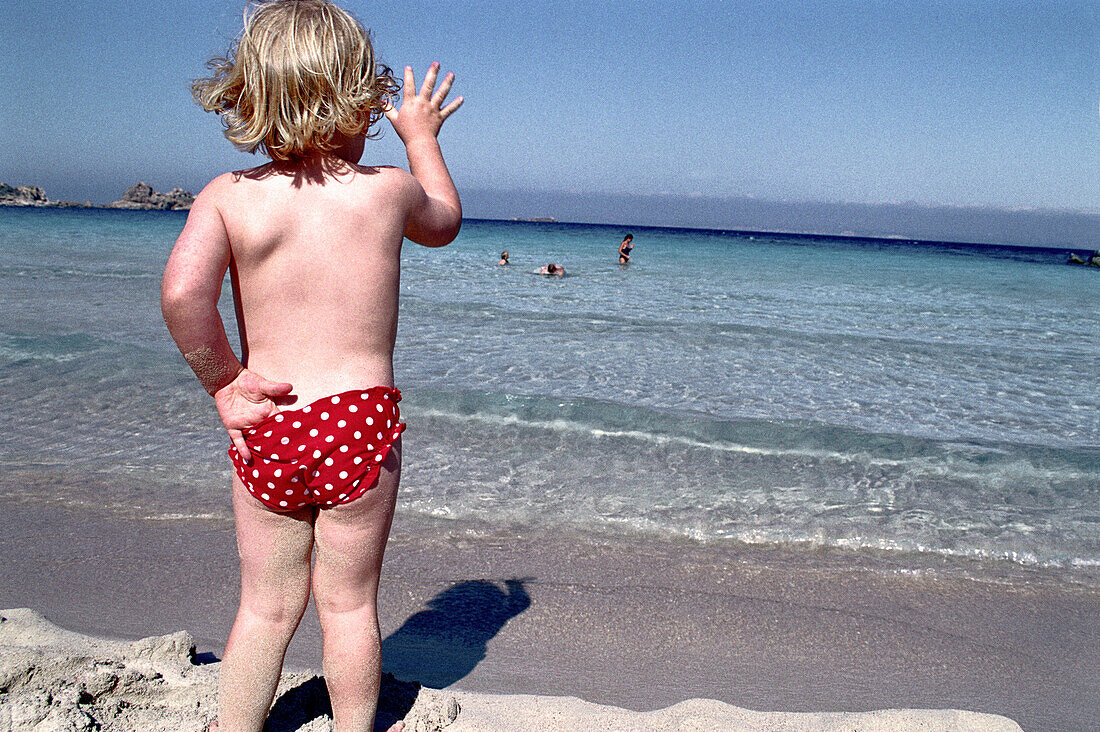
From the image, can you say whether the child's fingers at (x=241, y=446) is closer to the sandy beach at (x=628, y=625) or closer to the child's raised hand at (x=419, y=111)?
the child's raised hand at (x=419, y=111)

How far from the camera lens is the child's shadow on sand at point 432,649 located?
2143 millimetres

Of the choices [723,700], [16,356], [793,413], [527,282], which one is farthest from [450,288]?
[723,700]

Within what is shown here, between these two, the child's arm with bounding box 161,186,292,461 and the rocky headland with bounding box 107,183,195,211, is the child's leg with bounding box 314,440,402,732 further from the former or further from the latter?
the rocky headland with bounding box 107,183,195,211

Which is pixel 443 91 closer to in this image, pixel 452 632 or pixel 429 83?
pixel 429 83

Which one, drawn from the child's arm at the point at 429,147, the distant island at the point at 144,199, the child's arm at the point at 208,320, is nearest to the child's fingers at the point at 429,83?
the child's arm at the point at 429,147

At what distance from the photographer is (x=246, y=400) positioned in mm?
1596

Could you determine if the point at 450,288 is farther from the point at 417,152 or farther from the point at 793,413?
the point at 417,152

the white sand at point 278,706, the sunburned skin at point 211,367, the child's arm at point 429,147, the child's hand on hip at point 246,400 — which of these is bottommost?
the white sand at point 278,706

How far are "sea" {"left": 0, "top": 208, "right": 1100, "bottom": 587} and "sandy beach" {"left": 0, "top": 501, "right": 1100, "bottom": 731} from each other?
0.26 metres

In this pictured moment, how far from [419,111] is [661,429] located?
3801 mm

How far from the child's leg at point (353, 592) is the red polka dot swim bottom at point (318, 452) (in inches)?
2.0

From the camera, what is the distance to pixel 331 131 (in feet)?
4.98

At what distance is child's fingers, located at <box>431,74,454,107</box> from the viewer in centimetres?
183

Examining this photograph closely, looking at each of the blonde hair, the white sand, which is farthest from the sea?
the blonde hair
